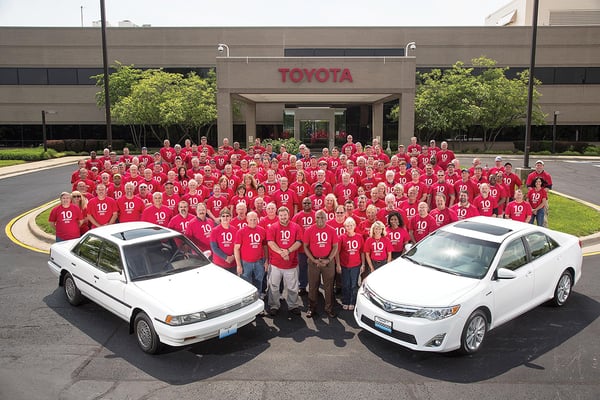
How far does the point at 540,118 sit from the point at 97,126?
41080 millimetres

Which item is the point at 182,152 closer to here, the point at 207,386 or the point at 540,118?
the point at 207,386

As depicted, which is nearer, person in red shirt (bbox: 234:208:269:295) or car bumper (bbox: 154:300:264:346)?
car bumper (bbox: 154:300:264:346)

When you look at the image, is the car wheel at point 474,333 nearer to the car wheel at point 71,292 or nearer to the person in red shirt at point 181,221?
the person in red shirt at point 181,221

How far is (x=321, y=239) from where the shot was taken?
7.65 m

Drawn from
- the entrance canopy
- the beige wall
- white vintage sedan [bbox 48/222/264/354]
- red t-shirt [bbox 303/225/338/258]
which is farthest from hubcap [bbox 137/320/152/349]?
the beige wall

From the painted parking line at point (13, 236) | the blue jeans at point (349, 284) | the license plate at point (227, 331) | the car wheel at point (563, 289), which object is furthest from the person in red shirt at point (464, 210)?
the painted parking line at point (13, 236)

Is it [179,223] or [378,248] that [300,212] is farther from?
[179,223]

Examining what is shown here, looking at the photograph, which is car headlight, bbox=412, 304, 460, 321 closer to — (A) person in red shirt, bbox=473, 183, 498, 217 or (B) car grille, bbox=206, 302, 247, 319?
(B) car grille, bbox=206, 302, 247, 319

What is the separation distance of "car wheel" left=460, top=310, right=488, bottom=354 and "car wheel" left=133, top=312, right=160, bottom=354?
13.1 ft

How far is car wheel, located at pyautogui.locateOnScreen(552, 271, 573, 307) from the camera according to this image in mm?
7855

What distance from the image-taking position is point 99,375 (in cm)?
578

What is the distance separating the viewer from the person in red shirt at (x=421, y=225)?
8711 mm

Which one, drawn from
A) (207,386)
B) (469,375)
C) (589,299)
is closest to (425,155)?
(589,299)

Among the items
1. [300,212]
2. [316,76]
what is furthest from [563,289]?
[316,76]
